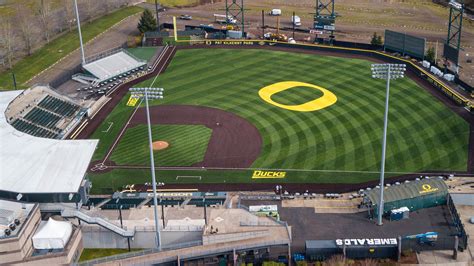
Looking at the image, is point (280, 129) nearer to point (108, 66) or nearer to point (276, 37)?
point (108, 66)

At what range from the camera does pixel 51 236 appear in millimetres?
60688

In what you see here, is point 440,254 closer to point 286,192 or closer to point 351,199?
point 351,199

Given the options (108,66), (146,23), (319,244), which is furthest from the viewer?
(146,23)

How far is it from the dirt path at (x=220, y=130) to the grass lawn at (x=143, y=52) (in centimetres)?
2687

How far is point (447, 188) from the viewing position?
224 ft

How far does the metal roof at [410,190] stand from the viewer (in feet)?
216

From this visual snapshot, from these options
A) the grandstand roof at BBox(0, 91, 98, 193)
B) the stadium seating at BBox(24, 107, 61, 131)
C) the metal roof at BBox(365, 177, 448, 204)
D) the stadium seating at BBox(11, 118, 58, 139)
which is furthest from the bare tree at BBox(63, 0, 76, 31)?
the metal roof at BBox(365, 177, 448, 204)

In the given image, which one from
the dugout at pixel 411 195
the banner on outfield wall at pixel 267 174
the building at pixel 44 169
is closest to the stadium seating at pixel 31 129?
the building at pixel 44 169

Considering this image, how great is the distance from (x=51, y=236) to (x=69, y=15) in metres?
105

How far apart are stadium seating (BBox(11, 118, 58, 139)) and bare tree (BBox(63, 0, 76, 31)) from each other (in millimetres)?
65515

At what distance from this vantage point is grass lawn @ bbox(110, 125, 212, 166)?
269 feet

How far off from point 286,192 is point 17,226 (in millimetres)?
30629

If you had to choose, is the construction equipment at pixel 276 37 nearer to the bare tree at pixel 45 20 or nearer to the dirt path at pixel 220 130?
the dirt path at pixel 220 130

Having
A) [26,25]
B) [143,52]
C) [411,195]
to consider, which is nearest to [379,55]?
[143,52]
